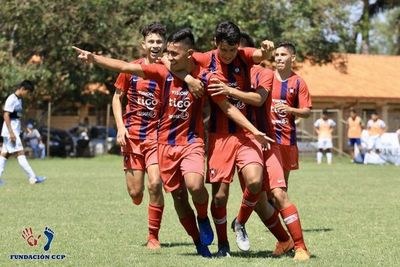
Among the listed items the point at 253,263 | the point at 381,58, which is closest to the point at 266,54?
the point at 253,263

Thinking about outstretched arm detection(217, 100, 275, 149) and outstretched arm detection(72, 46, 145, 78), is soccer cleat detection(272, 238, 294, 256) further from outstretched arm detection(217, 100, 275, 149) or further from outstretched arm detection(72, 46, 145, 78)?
outstretched arm detection(72, 46, 145, 78)

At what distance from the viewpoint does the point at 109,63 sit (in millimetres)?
7855

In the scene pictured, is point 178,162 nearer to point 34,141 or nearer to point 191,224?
point 191,224

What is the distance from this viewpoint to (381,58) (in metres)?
59.2

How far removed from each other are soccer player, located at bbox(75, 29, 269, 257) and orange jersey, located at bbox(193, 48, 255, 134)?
0.40ft

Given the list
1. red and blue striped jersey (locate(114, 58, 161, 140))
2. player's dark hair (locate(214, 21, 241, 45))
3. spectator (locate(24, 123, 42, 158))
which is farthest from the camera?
spectator (locate(24, 123, 42, 158))

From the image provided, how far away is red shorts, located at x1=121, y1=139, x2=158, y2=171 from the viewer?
9.50 meters

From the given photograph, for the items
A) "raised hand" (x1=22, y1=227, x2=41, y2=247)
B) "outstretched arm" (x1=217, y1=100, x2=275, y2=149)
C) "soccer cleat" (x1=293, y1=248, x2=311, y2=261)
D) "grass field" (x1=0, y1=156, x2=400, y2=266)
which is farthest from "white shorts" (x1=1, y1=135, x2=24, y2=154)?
"soccer cleat" (x1=293, y1=248, x2=311, y2=261)

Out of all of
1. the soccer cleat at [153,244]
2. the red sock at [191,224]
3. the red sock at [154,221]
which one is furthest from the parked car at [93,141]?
the red sock at [191,224]

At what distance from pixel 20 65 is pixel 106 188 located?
62.6 feet

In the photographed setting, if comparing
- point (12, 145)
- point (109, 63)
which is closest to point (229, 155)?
point (109, 63)

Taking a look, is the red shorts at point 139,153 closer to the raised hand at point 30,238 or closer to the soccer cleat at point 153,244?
the soccer cleat at point 153,244

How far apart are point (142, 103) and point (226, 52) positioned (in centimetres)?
177

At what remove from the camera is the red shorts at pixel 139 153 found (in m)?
9.50
